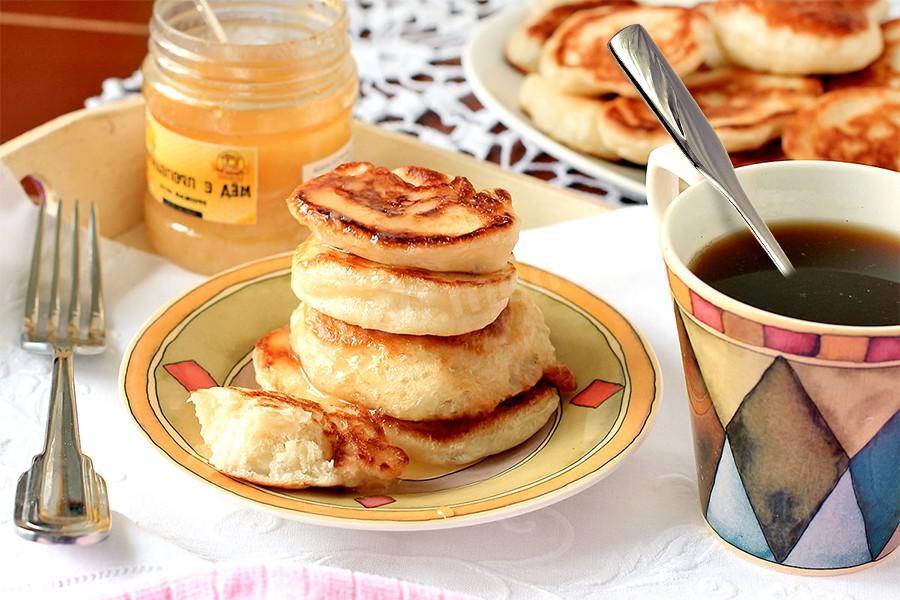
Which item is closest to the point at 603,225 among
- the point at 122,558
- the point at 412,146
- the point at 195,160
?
the point at 412,146

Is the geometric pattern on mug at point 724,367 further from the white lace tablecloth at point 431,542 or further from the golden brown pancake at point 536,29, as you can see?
the golden brown pancake at point 536,29

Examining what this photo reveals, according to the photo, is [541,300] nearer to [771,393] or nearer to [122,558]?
[771,393]

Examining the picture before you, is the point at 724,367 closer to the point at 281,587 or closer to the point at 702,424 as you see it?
the point at 702,424

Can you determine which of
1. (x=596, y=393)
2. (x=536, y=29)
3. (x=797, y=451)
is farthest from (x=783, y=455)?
(x=536, y=29)

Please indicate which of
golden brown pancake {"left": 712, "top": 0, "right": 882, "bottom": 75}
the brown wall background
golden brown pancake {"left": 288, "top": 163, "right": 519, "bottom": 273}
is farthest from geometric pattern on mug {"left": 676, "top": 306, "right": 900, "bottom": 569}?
the brown wall background

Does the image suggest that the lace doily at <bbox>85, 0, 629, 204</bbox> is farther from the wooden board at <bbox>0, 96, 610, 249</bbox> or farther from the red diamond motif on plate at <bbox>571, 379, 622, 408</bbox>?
the red diamond motif on plate at <bbox>571, 379, 622, 408</bbox>
